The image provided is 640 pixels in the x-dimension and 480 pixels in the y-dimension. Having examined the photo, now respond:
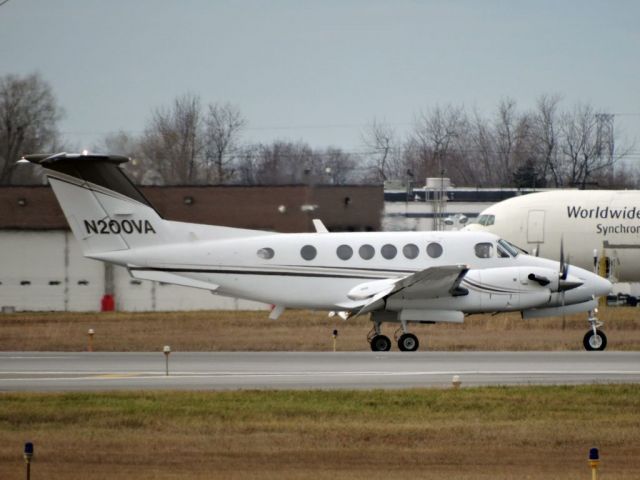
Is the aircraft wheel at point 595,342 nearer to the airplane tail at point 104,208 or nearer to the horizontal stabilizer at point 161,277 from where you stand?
the horizontal stabilizer at point 161,277

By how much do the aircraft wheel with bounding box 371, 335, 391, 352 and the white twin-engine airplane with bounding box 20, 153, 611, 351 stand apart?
0.02m

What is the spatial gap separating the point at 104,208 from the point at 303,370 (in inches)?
295

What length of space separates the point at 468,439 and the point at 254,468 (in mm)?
3738

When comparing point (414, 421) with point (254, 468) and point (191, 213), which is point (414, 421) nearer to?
point (254, 468)

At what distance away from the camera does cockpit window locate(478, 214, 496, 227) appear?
1844 inches

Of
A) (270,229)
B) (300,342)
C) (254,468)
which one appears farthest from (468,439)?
(270,229)

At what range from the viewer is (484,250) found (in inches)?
1213

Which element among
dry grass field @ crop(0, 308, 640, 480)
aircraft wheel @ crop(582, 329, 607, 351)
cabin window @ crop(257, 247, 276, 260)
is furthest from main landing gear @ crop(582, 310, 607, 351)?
cabin window @ crop(257, 247, 276, 260)

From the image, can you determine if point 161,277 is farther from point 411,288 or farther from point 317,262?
point 411,288

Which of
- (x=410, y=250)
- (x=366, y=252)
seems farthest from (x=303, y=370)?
(x=410, y=250)

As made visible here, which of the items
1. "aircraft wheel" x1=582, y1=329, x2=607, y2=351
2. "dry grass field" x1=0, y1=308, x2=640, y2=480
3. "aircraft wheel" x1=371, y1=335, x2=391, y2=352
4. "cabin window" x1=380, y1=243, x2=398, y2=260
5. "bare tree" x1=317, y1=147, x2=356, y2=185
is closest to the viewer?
"dry grass field" x1=0, y1=308, x2=640, y2=480

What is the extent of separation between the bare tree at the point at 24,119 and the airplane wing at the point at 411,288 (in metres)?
37.4

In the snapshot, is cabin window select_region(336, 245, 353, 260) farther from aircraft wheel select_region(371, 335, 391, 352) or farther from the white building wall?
the white building wall

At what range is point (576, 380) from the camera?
23.4 meters
